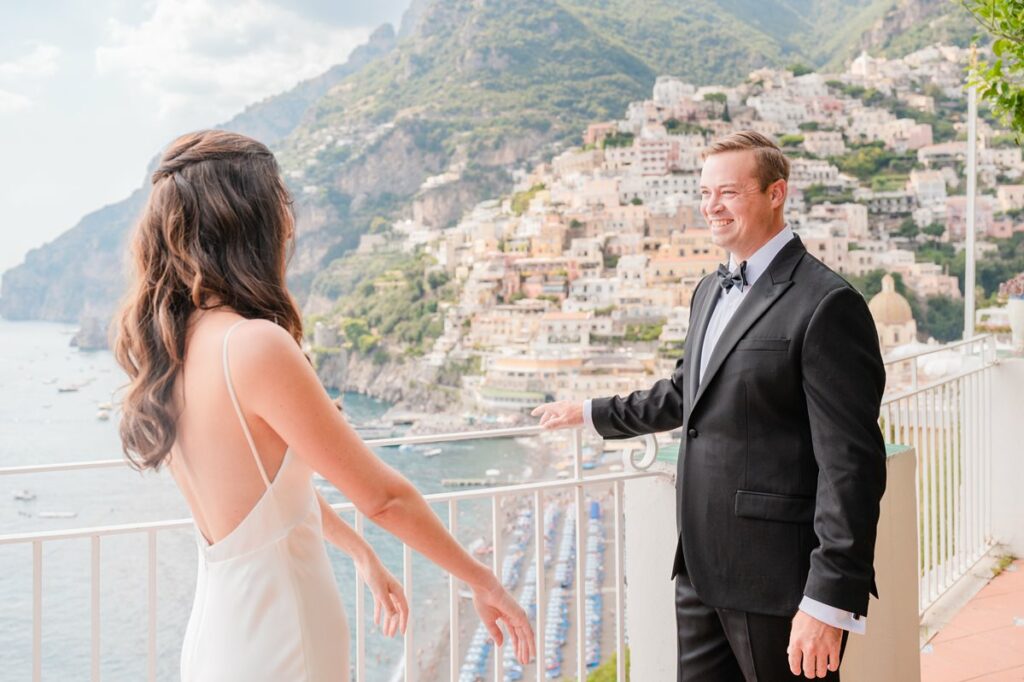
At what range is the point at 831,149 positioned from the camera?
145ft

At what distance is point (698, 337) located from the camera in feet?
4.86

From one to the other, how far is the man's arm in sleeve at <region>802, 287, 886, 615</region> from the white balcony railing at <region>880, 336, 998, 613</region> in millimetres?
1840

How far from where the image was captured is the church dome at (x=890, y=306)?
36.9 m

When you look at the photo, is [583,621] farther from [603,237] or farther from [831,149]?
[831,149]

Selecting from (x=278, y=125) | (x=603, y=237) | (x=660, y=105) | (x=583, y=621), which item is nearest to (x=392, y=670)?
(x=603, y=237)

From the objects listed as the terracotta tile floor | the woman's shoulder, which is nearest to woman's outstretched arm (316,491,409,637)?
the woman's shoulder

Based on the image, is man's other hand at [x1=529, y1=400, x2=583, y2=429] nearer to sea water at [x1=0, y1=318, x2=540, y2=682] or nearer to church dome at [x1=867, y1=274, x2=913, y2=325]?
sea water at [x1=0, y1=318, x2=540, y2=682]

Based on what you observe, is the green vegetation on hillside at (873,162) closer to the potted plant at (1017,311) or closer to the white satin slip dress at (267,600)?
the potted plant at (1017,311)

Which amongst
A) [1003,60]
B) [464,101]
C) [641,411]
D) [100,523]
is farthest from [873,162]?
[641,411]

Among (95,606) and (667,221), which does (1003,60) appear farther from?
(667,221)

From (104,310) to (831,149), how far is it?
3989 cm

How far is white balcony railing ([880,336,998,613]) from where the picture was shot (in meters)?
3.05

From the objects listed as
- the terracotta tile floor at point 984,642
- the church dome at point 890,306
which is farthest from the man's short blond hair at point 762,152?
the church dome at point 890,306

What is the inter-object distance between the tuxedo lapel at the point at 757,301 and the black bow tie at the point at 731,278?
53mm
